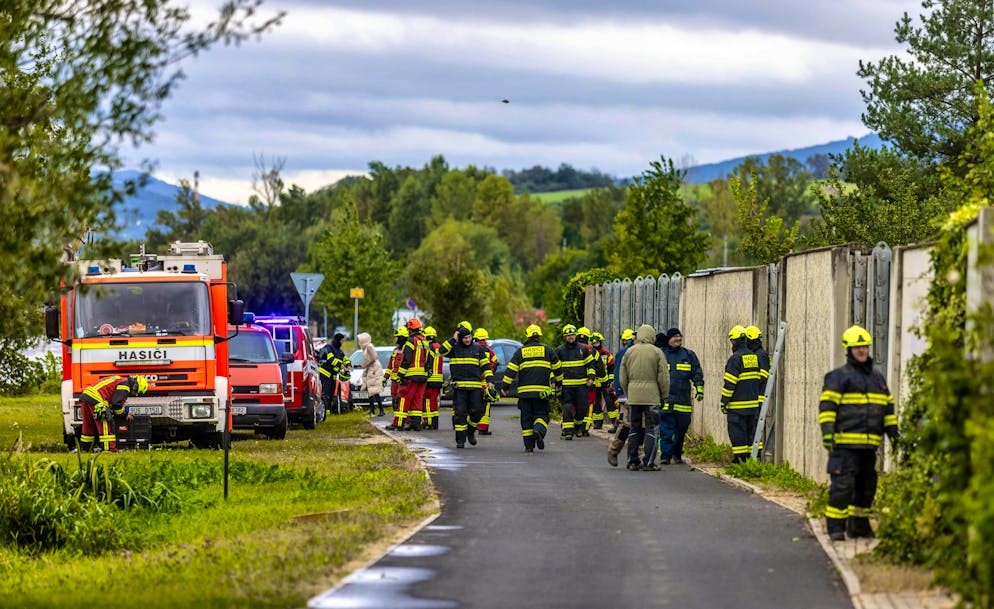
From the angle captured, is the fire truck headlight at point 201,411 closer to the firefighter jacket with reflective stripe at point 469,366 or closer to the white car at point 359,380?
the firefighter jacket with reflective stripe at point 469,366

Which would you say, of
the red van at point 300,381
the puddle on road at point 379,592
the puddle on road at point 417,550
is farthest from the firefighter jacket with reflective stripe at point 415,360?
the puddle on road at point 379,592

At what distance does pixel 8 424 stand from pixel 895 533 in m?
21.3

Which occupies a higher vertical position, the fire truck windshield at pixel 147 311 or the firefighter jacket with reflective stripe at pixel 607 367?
the fire truck windshield at pixel 147 311

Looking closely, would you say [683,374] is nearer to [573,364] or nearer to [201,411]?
[573,364]

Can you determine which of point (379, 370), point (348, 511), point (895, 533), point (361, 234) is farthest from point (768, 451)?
point (361, 234)

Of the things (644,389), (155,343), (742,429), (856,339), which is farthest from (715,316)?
(856,339)

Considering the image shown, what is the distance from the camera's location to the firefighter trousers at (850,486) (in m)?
12.5

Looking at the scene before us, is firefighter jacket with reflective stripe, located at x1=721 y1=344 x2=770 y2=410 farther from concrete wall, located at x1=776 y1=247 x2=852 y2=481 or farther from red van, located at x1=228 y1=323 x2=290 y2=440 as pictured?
red van, located at x1=228 y1=323 x2=290 y2=440

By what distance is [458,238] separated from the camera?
111312 millimetres

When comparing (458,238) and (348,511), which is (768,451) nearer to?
(348,511)

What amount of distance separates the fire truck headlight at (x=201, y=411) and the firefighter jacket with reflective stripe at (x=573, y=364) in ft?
18.3

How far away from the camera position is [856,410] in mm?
12430

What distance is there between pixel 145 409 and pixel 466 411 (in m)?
4.61

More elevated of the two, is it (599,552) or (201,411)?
(201,411)
